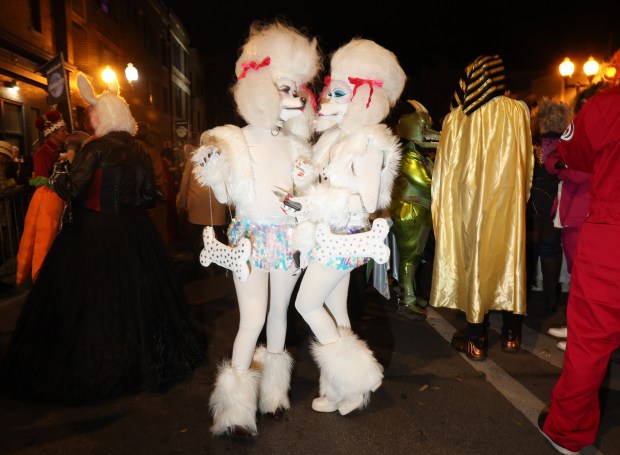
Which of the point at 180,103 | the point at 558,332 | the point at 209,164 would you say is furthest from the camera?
the point at 180,103

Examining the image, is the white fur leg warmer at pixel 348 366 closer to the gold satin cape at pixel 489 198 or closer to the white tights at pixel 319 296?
the white tights at pixel 319 296

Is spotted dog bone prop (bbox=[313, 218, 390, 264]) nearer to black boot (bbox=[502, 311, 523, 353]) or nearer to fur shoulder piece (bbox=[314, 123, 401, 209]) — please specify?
fur shoulder piece (bbox=[314, 123, 401, 209])

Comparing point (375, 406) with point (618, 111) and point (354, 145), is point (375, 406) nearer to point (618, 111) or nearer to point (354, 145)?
point (354, 145)

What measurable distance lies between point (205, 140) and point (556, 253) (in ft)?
13.4

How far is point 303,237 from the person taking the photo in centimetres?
242

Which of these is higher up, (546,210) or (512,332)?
(546,210)

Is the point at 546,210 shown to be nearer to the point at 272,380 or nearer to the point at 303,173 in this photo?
the point at 303,173

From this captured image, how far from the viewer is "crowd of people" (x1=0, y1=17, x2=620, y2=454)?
230cm

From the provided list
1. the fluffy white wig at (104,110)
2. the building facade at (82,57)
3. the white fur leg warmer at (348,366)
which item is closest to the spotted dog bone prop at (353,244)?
the white fur leg warmer at (348,366)

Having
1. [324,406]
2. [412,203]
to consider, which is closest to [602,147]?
[324,406]

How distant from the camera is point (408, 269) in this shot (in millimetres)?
4750

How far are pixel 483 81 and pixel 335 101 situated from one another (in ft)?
4.57

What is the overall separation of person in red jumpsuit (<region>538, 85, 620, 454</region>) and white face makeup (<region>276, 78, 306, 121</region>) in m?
1.47

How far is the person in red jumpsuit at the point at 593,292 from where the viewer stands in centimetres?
214
